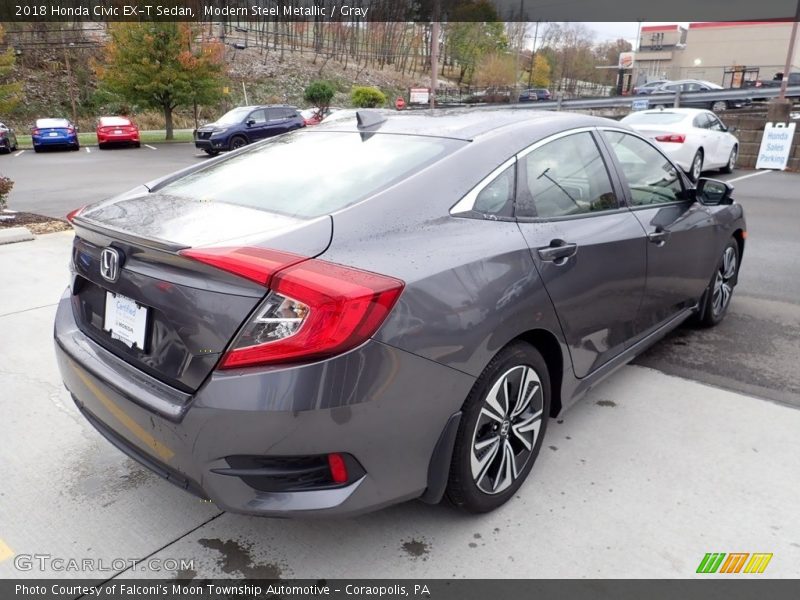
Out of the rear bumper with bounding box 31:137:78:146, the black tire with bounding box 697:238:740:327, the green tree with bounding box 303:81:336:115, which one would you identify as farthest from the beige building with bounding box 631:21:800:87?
the black tire with bounding box 697:238:740:327

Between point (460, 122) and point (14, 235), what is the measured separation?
6595mm

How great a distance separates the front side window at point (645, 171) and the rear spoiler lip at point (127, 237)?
2303 mm

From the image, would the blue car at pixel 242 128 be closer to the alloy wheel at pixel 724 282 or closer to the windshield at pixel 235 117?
the windshield at pixel 235 117

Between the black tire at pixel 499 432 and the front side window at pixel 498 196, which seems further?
the front side window at pixel 498 196

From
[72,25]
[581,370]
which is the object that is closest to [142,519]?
[581,370]

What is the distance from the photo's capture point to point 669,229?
134 inches

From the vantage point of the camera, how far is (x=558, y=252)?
8.33 feet

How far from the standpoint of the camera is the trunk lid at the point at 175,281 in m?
1.88

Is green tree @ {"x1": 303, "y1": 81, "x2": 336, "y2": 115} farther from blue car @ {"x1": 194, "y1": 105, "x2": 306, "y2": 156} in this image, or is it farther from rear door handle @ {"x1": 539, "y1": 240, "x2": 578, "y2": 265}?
rear door handle @ {"x1": 539, "y1": 240, "x2": 578, "y2": 265}

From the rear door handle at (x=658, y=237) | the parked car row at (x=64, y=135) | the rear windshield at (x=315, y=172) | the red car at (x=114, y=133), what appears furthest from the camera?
the red car at (x=114, y=133)

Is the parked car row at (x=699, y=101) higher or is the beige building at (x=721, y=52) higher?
the beige building at (x=721, y=52)

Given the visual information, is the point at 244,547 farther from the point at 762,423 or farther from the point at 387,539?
the point at 762,423

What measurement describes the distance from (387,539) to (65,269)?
5093 millimetres

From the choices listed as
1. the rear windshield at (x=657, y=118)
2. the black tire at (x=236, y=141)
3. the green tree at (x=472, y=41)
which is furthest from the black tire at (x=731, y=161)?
the green tree at (x=472, y=41)
